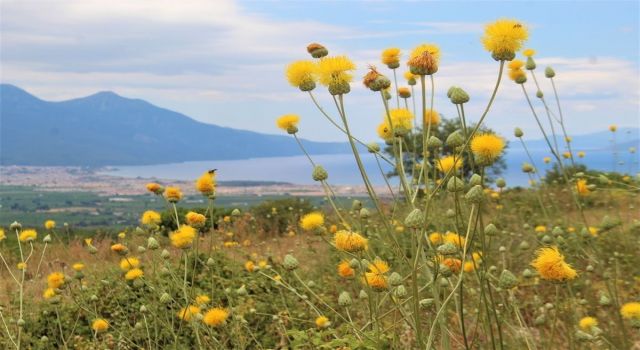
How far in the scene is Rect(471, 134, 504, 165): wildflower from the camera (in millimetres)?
2020

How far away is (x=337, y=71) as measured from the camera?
2.08 m

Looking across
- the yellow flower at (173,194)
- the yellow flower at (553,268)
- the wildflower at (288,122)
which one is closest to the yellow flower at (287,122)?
the wildflower at (288,122)

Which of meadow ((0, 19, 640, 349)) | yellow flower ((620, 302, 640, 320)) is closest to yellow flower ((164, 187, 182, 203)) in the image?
meadow ((0, 19, 640, 349))

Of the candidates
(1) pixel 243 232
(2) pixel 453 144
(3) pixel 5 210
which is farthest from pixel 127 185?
(2) pixel 453 144

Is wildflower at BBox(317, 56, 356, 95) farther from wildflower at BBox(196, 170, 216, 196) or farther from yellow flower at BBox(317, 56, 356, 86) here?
wildflower at BBox(196, 170, 216, 196)

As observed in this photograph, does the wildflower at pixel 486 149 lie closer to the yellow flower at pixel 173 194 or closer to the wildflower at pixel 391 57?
the wildflower at pixel 391 57

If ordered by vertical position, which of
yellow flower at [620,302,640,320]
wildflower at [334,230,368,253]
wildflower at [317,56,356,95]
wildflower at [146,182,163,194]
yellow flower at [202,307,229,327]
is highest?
wildflower at [317,56,356,95]

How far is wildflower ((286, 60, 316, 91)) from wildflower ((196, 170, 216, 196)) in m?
0.86

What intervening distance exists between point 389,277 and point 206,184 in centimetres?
115

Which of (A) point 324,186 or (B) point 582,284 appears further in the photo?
(B) point 582,284

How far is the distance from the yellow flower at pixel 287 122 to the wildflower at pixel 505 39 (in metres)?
1.18

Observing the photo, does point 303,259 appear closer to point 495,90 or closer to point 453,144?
point 453,144

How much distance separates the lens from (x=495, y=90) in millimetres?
1615

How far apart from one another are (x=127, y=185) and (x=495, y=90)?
13674cm
